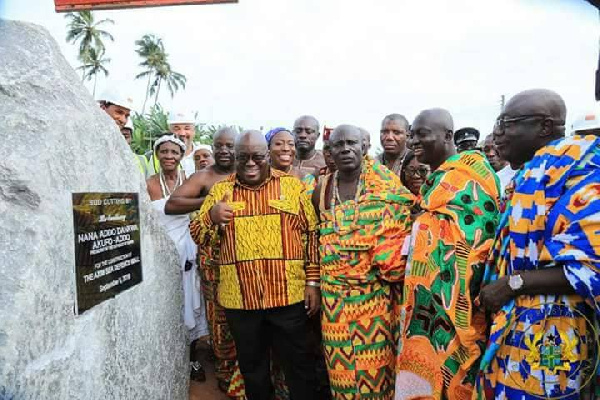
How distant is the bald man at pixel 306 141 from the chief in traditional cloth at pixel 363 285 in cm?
178

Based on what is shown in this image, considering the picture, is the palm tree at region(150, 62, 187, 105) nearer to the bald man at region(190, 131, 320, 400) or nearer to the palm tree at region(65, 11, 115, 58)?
the palm tree at region(65, 11, 115, 58)

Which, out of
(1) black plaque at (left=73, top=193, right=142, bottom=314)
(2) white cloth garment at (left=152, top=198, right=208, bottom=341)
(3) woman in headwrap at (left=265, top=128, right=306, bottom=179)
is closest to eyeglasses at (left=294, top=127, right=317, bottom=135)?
(3) woman in headwrap at (left=265, top=128, right=306, bottom=179)

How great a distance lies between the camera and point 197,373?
402 centimetres

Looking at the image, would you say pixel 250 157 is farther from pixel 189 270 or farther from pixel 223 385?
pixel 223 385

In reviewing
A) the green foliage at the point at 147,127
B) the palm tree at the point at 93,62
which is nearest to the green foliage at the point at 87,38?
the palm tree at the point at 93,62

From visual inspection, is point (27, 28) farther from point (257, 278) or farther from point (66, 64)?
point (257, 278)

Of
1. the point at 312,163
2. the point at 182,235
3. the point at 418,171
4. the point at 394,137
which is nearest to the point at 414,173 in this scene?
the point at 418,171

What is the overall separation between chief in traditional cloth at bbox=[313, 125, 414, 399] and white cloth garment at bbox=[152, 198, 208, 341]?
139cm

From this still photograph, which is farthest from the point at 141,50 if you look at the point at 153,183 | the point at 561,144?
the point at 561,144

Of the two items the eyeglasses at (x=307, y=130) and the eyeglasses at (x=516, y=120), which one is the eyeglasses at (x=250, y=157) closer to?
the eyeglasses at (x=516, y=120)

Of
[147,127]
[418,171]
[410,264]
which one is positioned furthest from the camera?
[147,127]

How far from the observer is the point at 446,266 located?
2.41m

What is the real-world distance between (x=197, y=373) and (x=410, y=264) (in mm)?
2345

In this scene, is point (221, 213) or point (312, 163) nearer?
point (221, 213)
